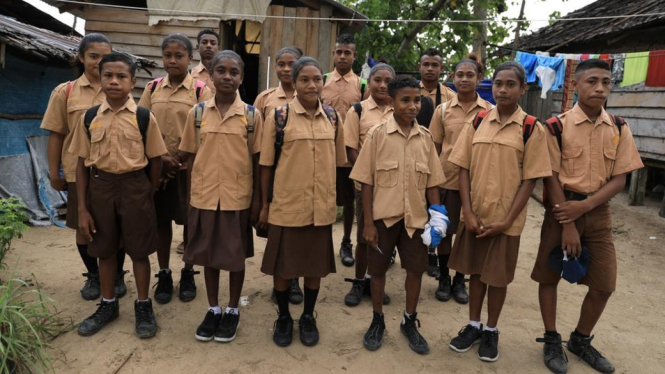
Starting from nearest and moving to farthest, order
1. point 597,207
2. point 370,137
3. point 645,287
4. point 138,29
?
point 597,207 → point 370,137 → point 645,287 → point 138,29

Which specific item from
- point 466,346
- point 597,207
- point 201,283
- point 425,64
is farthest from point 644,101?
point 201,283

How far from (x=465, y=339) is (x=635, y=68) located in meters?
6.87

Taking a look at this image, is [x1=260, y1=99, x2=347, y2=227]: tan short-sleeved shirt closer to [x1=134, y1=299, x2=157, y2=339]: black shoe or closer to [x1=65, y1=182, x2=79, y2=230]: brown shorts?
[x1=134, y1=299, x2=157, y2=339]: black shoe

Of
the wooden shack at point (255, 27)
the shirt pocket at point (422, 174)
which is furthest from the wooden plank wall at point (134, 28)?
the shirt pocket at point (422, 174)

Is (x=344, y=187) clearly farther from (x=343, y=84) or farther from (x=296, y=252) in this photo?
(x=296, y=252)

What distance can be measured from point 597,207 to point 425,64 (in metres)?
2.01

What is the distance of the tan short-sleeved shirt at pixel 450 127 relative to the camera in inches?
150

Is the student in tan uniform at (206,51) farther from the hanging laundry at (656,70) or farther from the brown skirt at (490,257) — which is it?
the hanging laundry at (656,70)

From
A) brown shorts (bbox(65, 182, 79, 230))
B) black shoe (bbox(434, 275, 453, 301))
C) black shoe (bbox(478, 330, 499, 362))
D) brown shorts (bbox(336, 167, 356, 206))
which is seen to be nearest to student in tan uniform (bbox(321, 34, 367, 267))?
brown shorts (bbox(336, 167, 356, 206))

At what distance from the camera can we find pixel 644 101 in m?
8.15

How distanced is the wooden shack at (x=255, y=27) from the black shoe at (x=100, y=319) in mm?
5393

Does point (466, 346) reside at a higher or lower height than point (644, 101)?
lower

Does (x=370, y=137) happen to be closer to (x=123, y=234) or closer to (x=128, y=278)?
(x=123, y=234)

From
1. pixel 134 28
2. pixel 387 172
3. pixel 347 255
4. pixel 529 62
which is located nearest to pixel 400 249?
pixel 387 172
